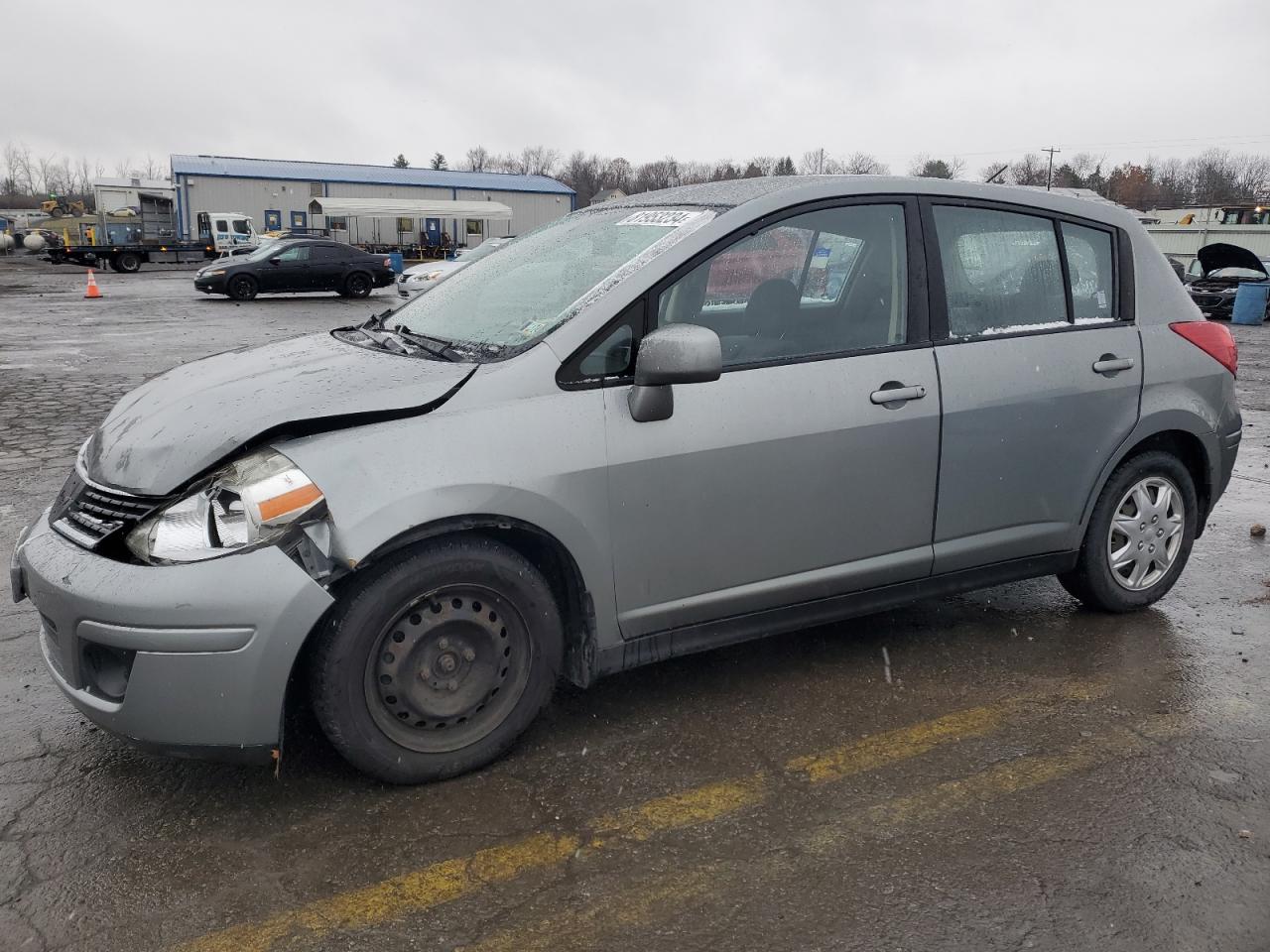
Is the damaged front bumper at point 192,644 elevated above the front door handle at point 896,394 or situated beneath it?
situated beneath

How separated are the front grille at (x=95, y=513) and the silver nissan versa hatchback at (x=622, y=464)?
11mm

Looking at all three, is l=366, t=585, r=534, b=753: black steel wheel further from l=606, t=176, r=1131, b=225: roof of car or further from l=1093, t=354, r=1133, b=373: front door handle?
l=1093, t=354, r=1133, b=373: front door handle

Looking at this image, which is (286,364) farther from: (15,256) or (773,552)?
(15,256)

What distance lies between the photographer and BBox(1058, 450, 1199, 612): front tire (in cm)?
417

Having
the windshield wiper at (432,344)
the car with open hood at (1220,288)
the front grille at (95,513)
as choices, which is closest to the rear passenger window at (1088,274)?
the windshield wiper at (432,344)

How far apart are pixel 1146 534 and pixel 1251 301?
20.2m

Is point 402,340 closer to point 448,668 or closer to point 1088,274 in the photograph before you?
point 448,668

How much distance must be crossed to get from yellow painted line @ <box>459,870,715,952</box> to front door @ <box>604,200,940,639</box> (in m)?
0.82

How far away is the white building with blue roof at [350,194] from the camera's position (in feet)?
172

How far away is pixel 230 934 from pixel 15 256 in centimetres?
5619

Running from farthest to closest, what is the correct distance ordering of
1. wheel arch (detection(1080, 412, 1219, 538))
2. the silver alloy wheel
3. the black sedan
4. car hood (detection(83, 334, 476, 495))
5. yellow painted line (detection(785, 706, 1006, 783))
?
the black sedan, the silver alloy wheel, wheel arch (detection(1080, 412, 1219, 538)), yellow painted line (detection(785, 706, 1006, 783)), car hood (detection(83, 334, 476, 495))

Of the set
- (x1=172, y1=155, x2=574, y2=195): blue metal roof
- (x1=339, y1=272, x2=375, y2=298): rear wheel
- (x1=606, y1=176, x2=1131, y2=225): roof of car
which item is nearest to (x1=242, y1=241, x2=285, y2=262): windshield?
(x1=339, y1=272, x2=375, y2=298): rear wheel

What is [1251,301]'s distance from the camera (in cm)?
2106

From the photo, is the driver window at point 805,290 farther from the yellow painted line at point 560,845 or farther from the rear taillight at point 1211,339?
the rear taillight at point 1211,339
